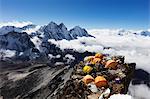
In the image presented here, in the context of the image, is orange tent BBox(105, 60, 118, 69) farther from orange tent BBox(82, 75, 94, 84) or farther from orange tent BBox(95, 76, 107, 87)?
orange tent BBox(95, 76, 107, 87)

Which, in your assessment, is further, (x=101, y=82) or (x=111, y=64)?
(x=111, y=64)

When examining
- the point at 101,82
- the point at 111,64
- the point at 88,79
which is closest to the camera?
the point at 101,82

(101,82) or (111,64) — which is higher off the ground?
(111,64)

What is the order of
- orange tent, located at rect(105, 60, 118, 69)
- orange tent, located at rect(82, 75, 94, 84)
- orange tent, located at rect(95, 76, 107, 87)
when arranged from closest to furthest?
orange tent, located at rect(95, 76, 107, 87), orange tent, located at rect(82, 75, 94, 84), orange tent, located at rect(105, 60, 118, 69)

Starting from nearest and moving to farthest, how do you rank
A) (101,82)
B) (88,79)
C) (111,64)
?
(101,82)
(88,79)
(111,64)

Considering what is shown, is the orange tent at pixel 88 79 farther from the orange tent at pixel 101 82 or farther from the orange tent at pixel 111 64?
the orange tent at pixel 111 64

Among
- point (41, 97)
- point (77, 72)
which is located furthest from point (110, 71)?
point (41, 97)

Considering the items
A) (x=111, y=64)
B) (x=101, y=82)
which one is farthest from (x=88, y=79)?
(x=111, y=64)

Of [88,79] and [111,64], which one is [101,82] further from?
[111,64]

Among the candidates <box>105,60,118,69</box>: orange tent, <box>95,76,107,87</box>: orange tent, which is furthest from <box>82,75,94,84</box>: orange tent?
<box>105,60,118,69</box>: orange tent

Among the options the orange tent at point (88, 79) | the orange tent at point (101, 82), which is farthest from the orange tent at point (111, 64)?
the orange tent at point (101, 82)

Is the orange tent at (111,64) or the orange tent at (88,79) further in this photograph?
the orange tent at (111,64)
